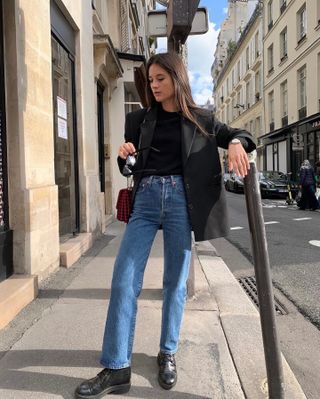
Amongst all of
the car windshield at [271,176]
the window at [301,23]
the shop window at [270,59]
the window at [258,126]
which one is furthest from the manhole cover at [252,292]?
the window at [258,126]

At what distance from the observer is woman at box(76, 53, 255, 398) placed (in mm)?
2510

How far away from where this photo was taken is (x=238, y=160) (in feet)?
7.72

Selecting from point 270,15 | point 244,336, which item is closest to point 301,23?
point 270,15

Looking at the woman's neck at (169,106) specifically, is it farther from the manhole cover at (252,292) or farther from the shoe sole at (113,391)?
the manhole cover at (252,292)

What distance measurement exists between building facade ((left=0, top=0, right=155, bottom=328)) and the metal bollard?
2.01 meters

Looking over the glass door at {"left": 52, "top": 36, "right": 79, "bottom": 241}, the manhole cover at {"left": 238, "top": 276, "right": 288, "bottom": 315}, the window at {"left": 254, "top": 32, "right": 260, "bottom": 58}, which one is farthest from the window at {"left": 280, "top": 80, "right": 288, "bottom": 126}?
the manhole cover at {"left": 238, "top": 276, "right": 288, "bottom": 315}

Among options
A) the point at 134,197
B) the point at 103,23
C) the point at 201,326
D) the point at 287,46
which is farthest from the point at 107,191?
Answer: the point at 287,46

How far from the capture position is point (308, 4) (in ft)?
80.7

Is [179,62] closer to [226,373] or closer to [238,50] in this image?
[226,373]

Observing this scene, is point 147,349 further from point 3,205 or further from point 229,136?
point 3,205

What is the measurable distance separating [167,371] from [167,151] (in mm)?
1253

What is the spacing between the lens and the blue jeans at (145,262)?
248cm

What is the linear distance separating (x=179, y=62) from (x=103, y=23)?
8769mm

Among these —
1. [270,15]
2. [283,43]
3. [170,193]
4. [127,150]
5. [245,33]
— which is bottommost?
[170,193]
